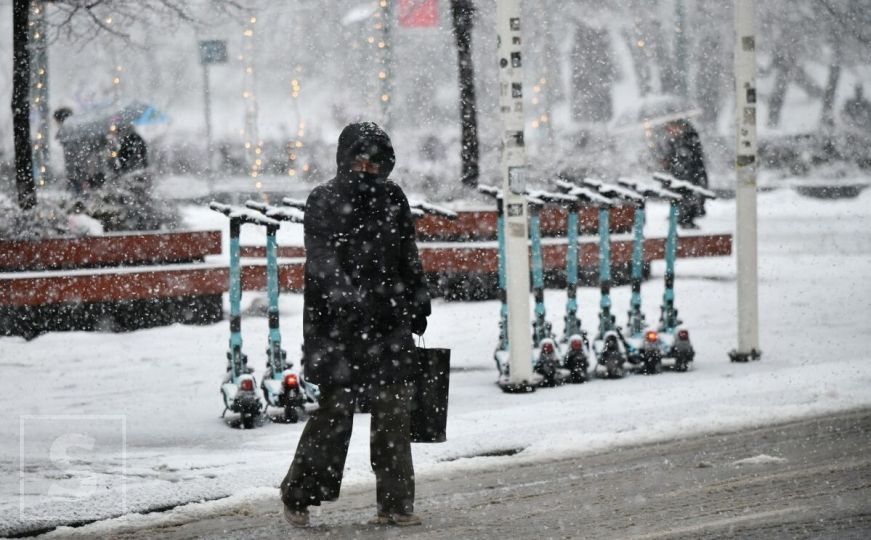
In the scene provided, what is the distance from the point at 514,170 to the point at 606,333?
1648mm

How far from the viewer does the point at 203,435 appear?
868cm

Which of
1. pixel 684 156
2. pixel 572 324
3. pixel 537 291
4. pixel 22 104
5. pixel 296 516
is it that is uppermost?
pixel 22 104

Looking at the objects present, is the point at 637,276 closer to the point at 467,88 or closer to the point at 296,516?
the point at 296,516

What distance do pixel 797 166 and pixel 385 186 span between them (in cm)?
3072

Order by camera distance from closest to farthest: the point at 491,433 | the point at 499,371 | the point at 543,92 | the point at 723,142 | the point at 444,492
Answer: the point at 444,492, the point at 491,433, the point at 499,371, the point at 543,92, the point at 723,142

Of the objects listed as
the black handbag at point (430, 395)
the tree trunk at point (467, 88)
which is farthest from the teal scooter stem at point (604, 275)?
the tree trunk at point (467, 88)

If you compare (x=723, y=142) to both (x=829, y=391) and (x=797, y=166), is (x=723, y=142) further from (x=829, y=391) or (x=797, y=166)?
(x=829, y=391)

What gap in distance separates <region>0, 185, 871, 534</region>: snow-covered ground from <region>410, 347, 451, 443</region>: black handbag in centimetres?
119

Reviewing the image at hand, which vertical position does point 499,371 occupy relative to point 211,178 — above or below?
below

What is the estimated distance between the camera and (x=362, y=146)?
589cm

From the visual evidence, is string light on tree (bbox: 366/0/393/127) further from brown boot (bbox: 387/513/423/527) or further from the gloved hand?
brown boot (bbox: 387/513/423/527)

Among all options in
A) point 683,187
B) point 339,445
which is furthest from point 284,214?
point 683,187

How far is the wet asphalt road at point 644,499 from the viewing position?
6.04 m

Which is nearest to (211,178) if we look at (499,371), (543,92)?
(543,92)
